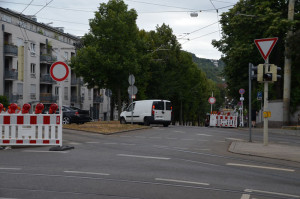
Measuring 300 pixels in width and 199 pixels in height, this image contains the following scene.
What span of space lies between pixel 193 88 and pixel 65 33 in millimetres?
22474

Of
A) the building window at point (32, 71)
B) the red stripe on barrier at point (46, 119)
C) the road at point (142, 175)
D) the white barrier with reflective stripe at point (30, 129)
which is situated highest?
the building window at point (32, 71)

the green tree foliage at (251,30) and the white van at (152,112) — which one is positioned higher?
the green tree foliage at (251,30)

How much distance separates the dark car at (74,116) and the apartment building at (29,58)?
15.6 meters

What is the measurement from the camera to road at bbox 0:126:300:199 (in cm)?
629

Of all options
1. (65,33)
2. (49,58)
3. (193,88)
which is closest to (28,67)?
(49,58)

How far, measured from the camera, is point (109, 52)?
123 feet

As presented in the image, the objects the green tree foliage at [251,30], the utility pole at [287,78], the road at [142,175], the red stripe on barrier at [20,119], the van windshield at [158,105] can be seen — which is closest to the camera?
the road at [142,175]

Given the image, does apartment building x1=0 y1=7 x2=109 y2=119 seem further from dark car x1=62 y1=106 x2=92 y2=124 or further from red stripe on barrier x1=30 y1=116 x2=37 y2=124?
red stripe on barrier x1=30 y1=116 x2=37 y2=124

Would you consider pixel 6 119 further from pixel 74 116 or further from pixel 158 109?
pixel 158 109

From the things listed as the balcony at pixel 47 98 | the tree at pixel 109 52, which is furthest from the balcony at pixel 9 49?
the tree at pixel 109 52

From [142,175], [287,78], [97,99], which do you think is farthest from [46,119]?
[97,99]

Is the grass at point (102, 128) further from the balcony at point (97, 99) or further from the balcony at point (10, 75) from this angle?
the balcony at point (97, 99)

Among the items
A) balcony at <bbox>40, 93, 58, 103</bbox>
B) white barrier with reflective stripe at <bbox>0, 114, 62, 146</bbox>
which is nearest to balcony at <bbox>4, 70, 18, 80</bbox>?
balcony at <bbox>40, 93, 58, 103</bbox>

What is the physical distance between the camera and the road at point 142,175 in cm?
629
